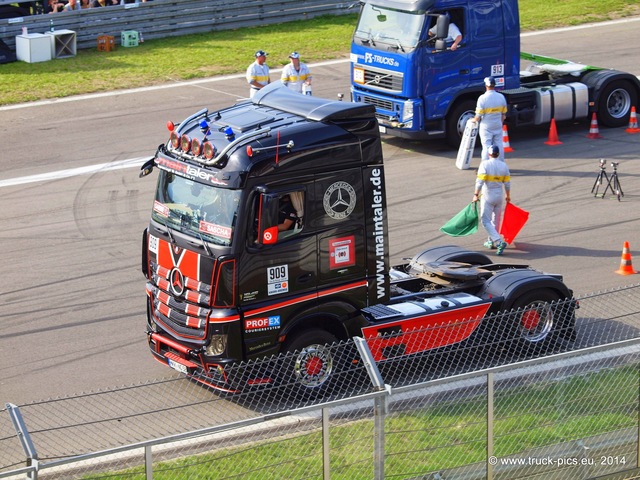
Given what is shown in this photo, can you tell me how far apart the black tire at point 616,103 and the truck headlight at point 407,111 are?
13.6 ft

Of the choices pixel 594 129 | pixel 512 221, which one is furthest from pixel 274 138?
pixel 594 129

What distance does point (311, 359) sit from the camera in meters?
10.9

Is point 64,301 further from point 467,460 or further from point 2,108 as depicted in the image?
point 2,108

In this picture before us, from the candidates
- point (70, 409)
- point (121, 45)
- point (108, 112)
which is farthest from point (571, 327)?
point (121, 45)

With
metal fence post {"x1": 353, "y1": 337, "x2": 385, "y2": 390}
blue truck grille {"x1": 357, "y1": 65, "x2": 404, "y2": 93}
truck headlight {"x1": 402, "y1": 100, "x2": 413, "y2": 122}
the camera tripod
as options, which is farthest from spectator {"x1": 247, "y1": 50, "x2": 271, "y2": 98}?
metal fence post {"x1": 353, "y1": 337, "x2": 385, "y2": 390}

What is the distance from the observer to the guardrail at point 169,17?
87.9ft

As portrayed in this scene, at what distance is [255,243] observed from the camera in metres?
10.5

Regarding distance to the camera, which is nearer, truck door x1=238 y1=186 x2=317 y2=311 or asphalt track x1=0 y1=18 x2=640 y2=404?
truck door x1=238 y1=186 x2=317 y2=311

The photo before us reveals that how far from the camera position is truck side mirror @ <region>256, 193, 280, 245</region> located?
10227 millimetres

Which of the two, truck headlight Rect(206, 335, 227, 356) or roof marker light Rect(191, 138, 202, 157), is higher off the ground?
roof marker light Rect(191, 138, 202, 157)

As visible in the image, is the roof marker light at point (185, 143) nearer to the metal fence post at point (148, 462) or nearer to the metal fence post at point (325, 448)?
the metal fence post at point (325, 448)

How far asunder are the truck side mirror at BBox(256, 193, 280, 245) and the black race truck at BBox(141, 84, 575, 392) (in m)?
0.01

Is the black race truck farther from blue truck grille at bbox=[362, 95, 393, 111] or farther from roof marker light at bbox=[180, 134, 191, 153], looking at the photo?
blue truck grille at bbox=[362, 95, 393, 111]

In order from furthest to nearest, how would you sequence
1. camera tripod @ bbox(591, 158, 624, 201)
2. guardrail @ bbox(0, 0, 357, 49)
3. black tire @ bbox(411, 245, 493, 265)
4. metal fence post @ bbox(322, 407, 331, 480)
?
guardrail @ bbox(0, 0, 357, 49) < camera tripod @ bbox(591, 158, 624, 201) < black tire @ bbox(411, 245, 493, 265) < metal fence post @ bbox(322, 407, 331, 480)
